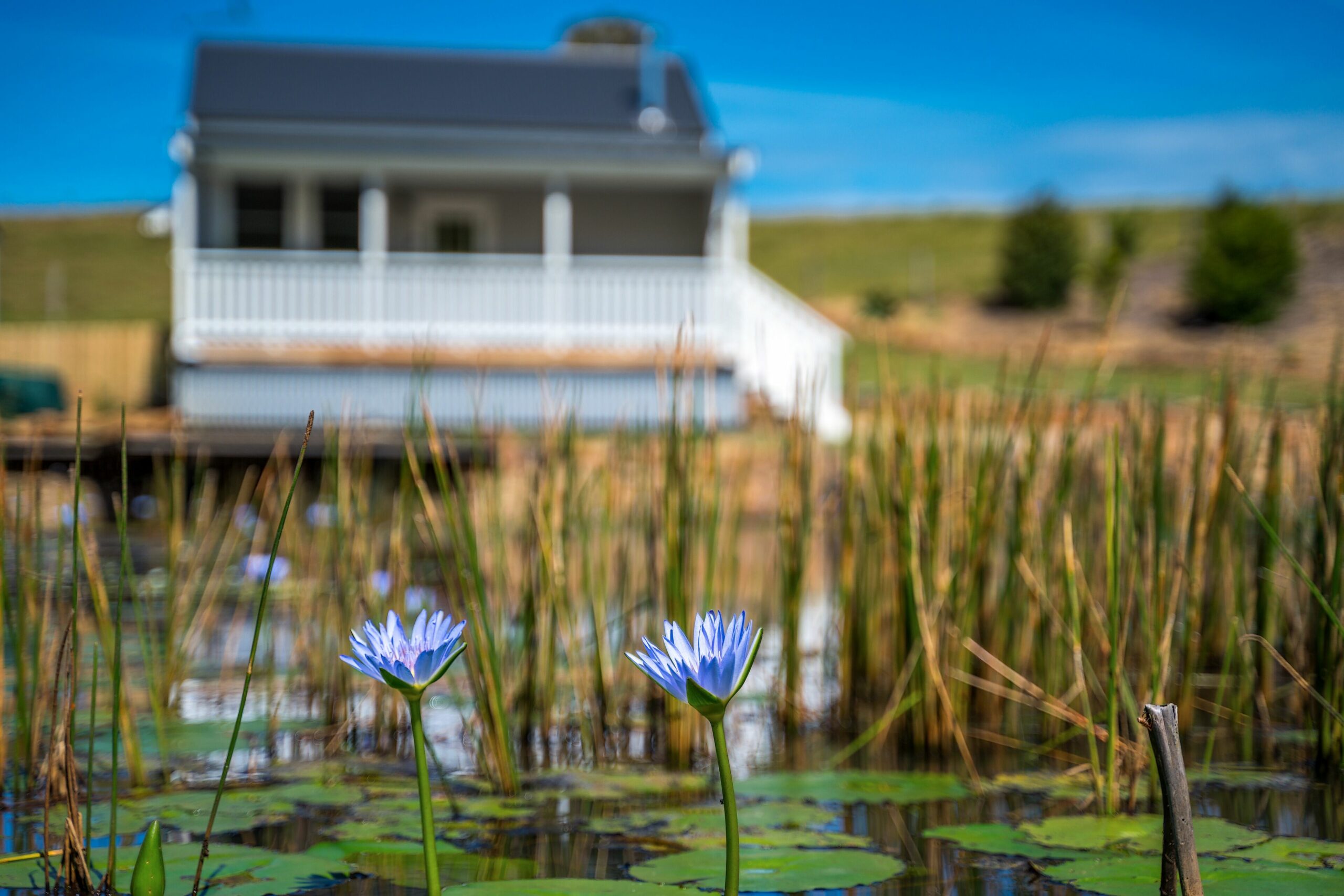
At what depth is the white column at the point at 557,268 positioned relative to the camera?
12430 millimetres

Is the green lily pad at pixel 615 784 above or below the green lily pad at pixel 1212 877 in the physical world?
above

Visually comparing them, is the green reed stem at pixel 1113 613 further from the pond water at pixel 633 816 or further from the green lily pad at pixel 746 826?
the green lily pad at pixel 746 826

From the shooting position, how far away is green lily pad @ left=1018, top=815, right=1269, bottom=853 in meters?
2.04

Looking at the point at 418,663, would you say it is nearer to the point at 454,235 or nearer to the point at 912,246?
the point at 454,235

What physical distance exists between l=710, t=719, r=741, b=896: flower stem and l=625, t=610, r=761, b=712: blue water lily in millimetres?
40

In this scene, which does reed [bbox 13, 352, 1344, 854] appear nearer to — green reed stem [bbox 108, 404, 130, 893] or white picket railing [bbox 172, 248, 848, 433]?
green reed stem [bbox 108, 404, 130, 893]

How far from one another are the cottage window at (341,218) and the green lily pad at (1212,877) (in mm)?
13919

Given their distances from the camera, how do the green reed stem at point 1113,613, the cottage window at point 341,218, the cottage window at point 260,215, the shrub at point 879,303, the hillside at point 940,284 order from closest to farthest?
the green reed stem at point 1113,613 → the cottage window at point 260,215 → the cottage window at point 341,218 → the hillside at point 940,284 → the shrub at point 879,303

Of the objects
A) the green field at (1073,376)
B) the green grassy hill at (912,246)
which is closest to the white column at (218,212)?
the green field at (1073,376)

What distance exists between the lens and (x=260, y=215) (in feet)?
47.0

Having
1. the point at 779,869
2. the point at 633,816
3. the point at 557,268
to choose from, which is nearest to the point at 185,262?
the point at 557,268

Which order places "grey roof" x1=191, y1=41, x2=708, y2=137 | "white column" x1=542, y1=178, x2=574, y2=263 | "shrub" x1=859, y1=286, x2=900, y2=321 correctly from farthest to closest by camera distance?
"shrub" x1=859, y1=286, x2=900, y2=321 < "grey roof" x1=191, y1=41, x2=708, y2=137 < "white column" x1=542, y1=178, x2=574, y2=263

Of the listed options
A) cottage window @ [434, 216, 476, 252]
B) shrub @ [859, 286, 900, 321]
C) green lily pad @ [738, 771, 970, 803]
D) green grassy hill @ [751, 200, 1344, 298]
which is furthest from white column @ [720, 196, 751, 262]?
green grassy hill @ [751, 200, 1344, 298]

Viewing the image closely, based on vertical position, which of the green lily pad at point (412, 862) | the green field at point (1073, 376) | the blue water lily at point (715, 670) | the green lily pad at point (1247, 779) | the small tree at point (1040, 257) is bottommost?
the green lily pad at point (412, 862)
